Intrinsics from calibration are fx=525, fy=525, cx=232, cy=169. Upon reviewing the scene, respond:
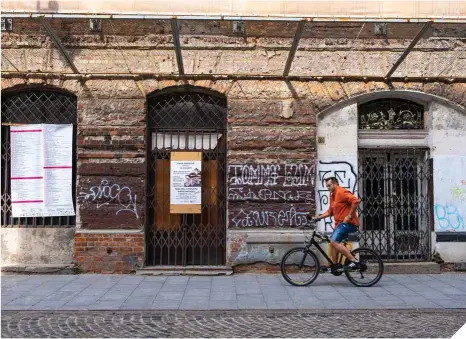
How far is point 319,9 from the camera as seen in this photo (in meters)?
9.01

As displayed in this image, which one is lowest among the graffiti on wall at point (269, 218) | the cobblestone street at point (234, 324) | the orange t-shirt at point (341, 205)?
the cobblestone street at point (234, 324)

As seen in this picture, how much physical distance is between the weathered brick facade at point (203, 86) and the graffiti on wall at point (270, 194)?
0.07 feet

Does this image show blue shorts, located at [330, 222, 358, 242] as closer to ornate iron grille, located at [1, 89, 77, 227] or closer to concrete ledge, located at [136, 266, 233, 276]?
concrete ledge, located at [136, 266, 233, 276]

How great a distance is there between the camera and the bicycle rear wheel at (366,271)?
9.04 m

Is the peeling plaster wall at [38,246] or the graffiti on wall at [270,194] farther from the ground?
the graffiti on wall at [270,194]

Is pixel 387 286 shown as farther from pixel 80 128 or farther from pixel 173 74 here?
pixel 80 128

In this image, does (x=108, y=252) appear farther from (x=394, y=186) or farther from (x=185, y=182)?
(x=394, y=186)

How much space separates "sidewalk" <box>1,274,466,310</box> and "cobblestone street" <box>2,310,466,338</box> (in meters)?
0.30

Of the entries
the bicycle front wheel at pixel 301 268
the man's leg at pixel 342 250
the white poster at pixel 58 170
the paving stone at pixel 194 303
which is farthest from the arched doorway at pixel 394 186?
the white poster at pixel 58 170

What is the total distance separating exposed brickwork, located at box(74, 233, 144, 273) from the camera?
10.2 m

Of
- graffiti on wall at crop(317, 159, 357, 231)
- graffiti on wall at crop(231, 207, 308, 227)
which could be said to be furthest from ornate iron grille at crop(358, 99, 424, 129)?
graffiti on wall at crop(231, 207, 308, 227)

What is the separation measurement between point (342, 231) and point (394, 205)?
8.24ft

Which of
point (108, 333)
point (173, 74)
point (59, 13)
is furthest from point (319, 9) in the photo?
point (108, 333)

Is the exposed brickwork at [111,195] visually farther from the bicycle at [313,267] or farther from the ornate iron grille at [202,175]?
the bicycle at [313,267]
